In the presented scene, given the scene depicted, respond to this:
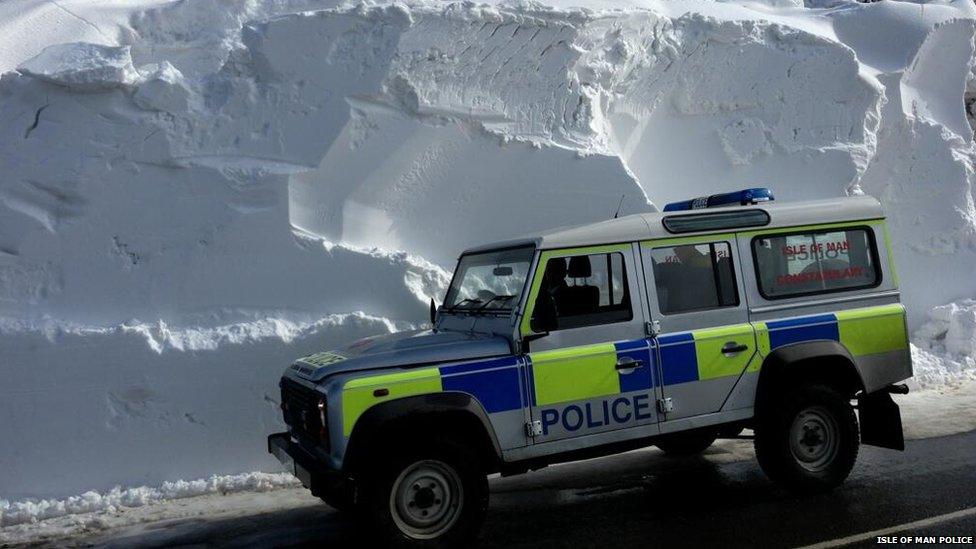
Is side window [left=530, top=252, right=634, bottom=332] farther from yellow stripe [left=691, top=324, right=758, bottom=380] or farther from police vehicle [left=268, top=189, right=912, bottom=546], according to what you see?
yellow stripe [left=691, top=324, right=758, bottom=380]

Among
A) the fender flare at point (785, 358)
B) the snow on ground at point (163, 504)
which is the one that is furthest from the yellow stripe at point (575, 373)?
the snow on ground at point (163, 504)

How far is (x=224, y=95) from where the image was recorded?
8273 millimetres

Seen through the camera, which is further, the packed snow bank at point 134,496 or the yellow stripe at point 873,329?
the packed snow bank at point 134,496

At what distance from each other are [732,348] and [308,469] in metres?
2.94

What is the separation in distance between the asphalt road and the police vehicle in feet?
1.20

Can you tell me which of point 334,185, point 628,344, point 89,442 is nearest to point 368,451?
point 628,344

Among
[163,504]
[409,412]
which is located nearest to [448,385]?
[409,412]

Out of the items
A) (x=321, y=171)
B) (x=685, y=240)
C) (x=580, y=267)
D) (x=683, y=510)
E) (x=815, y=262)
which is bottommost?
(x=683, y=510)

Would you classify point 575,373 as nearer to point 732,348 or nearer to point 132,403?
point 732,348

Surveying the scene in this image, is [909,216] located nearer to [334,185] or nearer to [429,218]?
[429,218]

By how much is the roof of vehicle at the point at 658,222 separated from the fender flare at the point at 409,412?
1153mm

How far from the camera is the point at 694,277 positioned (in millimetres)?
5516

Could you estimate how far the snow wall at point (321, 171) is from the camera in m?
7.00

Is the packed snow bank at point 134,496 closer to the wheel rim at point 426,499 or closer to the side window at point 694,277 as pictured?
the wheel rim at point 426,499
